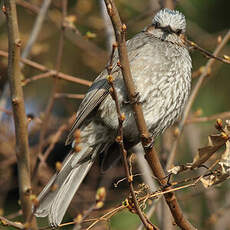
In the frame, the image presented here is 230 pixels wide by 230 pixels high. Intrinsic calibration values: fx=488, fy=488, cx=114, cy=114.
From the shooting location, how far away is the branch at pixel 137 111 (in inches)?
94.4

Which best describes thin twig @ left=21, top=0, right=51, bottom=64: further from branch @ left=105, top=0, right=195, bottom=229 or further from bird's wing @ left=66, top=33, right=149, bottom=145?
branch @ left=105, top=0, right=195, bottom=229

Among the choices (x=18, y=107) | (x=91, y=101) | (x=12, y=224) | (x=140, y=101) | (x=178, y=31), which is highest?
(x=178, y=31)

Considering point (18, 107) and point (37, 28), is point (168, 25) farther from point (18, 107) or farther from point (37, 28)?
point (18, 107)

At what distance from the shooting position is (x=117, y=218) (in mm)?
4961

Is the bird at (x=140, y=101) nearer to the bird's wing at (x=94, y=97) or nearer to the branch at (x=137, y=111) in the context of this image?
the bird's wing at (x=94, y=97)

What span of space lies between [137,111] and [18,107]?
721 millimetres

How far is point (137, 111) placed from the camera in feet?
8.98

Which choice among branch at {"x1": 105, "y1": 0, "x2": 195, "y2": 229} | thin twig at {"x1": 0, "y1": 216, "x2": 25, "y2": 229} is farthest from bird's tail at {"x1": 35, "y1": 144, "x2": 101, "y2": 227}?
thin twig at {"x1": 0, "y1": 216, "x2": 25, "y2": 229}

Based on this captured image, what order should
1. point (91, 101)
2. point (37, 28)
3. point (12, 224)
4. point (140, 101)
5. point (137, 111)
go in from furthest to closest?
point (37, 28) → point (91, 101) → point (140, 101) → point (137, 111) → point (12, 224)

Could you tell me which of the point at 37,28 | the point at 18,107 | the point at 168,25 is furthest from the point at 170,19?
the point at 18,107

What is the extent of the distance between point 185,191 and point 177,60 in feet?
6.84

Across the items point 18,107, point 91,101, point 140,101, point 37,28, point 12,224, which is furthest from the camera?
point 37,28

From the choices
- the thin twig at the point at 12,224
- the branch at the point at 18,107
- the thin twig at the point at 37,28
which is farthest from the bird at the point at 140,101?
the thin twig at the point at 12,224

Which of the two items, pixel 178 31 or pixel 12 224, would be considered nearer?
pixel 12 224
